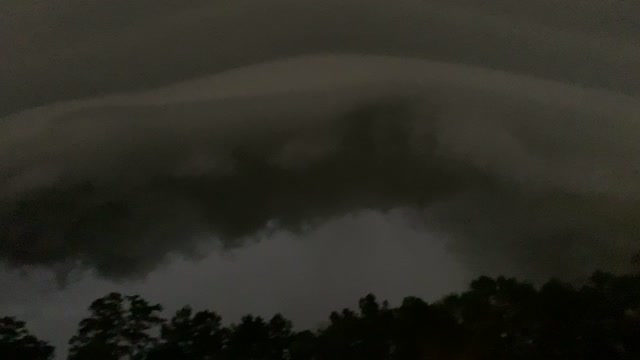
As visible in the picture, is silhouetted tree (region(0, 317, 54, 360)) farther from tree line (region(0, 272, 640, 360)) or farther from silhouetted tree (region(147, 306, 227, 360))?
silhouetted tree (region(147, 306, 227, 360))

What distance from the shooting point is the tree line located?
5.61ft

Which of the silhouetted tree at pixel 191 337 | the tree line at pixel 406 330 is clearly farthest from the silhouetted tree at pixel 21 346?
the silhouetted tree at pixel 191 337

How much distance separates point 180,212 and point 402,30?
770mm

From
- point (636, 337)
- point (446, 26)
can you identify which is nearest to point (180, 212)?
point (446, 26)

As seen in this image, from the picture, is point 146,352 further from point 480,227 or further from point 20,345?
point 480,227

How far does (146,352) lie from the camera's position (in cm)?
182

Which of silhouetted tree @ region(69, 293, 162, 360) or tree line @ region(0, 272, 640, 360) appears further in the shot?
silhouetted tree @ region(69, 293, 162, 360)

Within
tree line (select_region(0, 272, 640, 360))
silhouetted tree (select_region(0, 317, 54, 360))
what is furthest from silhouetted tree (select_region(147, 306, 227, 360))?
silhouetted tree (select_region(0, 317, 54, 360))

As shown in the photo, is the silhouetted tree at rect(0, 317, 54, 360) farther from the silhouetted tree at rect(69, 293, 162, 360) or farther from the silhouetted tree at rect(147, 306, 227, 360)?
the silhouetted tree at rect(147, 306, 227, 360)

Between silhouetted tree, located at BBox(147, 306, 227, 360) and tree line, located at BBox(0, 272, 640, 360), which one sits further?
silhouetted tree, located at BBox(147, 306, 227, 360)

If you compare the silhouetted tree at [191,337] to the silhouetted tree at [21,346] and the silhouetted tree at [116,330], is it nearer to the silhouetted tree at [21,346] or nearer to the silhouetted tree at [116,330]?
the silhouetted tree at [116,330]

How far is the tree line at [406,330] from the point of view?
1.71 metres

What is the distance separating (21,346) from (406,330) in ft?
3.18

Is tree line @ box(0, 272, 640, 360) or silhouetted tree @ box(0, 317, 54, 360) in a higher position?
silhouetted tree @ box(0, 317, 54, 360)
